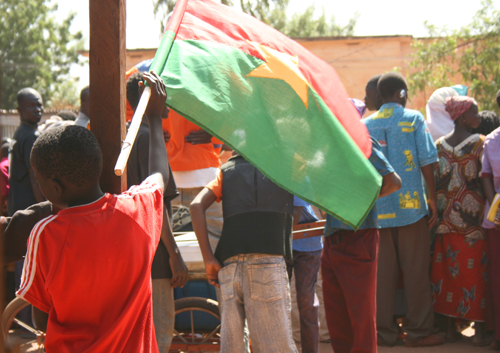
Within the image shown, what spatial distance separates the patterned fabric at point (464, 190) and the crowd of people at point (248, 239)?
0.5 inches

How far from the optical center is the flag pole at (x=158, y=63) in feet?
6.18

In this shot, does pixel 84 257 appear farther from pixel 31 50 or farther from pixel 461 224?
pixel 31 50

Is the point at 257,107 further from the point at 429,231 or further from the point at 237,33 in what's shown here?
the point at 429,231

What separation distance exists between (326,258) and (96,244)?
2432 mm

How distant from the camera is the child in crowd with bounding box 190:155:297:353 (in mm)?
3039

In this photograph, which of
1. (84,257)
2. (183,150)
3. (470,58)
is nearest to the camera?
(84,257)

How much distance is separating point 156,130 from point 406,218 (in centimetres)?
336

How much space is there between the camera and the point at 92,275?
191cm

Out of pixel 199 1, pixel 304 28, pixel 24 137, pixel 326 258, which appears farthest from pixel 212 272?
pixel 304 28

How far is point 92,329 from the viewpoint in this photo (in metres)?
1.92

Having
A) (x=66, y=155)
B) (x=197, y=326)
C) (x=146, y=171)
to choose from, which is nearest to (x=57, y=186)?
(x=66, y=155)

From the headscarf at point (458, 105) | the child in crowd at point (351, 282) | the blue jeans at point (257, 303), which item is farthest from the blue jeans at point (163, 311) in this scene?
the headscarf at point (458, 105)

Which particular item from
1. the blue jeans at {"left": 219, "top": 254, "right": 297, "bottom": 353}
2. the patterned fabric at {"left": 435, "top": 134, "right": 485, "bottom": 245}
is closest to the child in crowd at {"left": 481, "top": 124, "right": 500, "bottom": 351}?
the patterned fabric at {"left": 435, "top": 134, "right": 485, "bottom": 245}

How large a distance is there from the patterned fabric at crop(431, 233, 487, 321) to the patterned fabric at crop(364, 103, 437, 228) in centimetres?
52
